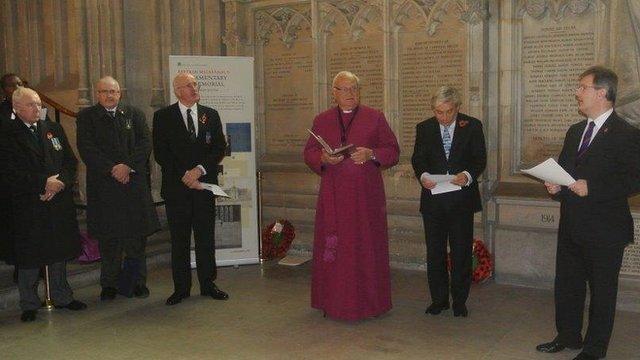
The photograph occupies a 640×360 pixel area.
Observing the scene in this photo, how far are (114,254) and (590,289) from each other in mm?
3503

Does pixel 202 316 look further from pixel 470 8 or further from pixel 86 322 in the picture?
pixel 470 8

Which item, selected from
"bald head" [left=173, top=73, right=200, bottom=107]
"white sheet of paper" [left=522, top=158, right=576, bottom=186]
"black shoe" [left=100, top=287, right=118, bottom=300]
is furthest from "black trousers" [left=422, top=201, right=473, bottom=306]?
"black shoe" [left=100, top=287, right=118, bottom=300]

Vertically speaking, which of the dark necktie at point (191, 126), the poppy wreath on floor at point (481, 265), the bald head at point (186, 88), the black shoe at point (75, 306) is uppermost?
the bald head at point (186, 88)

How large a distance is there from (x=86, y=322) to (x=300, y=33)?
12.5 ft

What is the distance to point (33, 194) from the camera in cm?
463

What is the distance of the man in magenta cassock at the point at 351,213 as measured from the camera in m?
4.47

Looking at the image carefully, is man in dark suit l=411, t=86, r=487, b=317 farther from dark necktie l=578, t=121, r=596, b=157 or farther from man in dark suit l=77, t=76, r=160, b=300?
man in dark suit l=77, t=76, r=160, b=300

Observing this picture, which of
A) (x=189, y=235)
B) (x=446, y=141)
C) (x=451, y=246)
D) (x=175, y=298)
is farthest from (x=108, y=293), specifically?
(x=446, y=141)

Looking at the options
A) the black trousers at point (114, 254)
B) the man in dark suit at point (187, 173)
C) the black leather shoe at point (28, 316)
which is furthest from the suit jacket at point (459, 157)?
the black leather shoe at point (28, 316)

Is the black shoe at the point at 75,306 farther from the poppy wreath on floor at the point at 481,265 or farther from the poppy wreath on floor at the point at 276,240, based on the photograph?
the poppy wreath on floor at the point at 481,265

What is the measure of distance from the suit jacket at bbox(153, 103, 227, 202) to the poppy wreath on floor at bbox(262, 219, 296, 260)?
5.57ft

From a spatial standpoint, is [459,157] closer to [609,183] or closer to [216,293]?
[609,183]

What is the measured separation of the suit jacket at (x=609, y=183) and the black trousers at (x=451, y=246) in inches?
41.2

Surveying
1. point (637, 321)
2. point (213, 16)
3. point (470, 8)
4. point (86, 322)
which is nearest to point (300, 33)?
point (213, 16)
